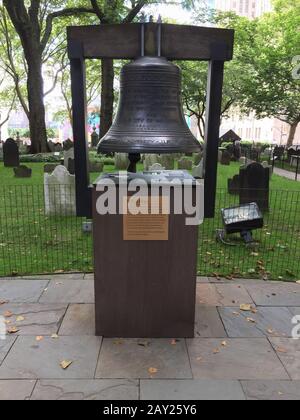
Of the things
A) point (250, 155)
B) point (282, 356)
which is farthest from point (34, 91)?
point (282, 356)

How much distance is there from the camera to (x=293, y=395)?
10.9 ft

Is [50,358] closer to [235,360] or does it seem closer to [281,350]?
[235,360]

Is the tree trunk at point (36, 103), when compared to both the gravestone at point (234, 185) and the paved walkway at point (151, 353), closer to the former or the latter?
the gravestone at point (234, 185)

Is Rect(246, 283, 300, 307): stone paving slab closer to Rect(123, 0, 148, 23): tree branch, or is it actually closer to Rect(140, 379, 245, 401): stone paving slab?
Rect(140, 379, 245, 401): stone paving slab

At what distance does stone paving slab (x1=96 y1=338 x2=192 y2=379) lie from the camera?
357cm

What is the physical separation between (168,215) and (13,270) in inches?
126

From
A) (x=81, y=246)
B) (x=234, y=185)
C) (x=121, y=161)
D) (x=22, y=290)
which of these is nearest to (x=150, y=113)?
(x=22, y=290)

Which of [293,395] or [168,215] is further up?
[168,215]

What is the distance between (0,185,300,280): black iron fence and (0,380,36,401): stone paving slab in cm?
269

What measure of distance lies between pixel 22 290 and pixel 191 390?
2.86 metres

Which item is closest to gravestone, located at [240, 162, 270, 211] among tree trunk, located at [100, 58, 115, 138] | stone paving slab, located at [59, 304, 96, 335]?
stone paving slab, located at [59, 304, 96, 335]

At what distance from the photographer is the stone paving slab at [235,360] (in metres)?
3.59

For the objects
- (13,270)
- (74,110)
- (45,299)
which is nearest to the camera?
(74,110)

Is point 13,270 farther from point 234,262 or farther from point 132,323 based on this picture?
point 234,262
